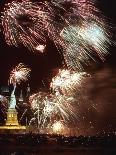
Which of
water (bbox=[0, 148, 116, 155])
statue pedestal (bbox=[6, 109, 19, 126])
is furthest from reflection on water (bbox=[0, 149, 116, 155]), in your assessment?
statue pedestal (bbox=[6, 109, 19, 126])

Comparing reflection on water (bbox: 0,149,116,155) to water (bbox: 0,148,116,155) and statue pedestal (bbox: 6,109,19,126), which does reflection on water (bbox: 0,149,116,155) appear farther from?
statue pedestal (bbox: 6,109,19,126)

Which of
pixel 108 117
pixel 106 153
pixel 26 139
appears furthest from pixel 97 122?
pixel 106 153

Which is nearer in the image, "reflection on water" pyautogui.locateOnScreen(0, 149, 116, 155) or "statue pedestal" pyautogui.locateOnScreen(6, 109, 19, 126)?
"reflection on water" pyautogui.locateOnScreen(0, 149, 116, 155)

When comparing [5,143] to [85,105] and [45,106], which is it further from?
[85,105]

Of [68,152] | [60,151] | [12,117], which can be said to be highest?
[12,117]

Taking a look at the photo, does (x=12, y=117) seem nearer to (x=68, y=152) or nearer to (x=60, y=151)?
(x=60, y=151)

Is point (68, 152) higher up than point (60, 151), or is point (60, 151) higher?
point (60, 151)

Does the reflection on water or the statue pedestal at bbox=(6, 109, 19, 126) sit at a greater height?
the statue pedestal at bbox=(6, 109, 19, 126)

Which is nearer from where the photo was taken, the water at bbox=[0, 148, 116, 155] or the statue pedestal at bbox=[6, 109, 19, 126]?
the water at bbox=[0, 148, 116, 155]

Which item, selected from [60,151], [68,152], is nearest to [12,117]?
[60,151]

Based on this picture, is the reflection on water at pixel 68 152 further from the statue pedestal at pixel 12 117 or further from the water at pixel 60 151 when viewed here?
the statue pedestal at pixel 12 117

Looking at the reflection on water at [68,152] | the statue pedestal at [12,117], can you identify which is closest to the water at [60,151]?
the reflection on water at [68,152]

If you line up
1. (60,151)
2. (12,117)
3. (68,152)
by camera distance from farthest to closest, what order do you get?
(12,117) → (60,151) → (68,152)
